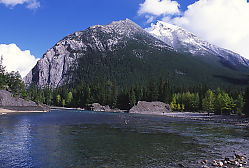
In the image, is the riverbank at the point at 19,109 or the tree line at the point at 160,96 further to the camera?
the tree line at the point at 160,96

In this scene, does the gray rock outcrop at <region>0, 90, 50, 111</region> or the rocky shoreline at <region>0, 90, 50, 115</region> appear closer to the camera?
the rocky shoreline at <region>0, 90, 50, 115</region>

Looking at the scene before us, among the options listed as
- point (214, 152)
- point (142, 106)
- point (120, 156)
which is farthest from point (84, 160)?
point (142, 106)

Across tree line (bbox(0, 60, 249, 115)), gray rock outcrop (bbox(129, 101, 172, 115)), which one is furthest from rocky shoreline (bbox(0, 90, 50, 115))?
gray rock outcrop (bbox(129, 101, 172, 115))

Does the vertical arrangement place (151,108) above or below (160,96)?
below

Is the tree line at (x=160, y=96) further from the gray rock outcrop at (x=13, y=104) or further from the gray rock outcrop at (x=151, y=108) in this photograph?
the gray rock outcrop at (x=13, y=104)

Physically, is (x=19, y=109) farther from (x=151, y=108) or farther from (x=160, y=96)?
(x=160, y=96)

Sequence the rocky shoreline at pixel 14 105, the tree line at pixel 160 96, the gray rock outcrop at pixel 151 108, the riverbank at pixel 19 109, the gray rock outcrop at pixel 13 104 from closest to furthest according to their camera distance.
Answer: the riverbank at pixel 19 109 → the rocky shoreline at pixel 14 105 → the gray rock outcrop at pixel 13 104 → the tree line at pixel 160 96 → the gray rock outcrop at pixel 151 108

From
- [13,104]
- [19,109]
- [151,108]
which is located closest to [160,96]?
[151,108]

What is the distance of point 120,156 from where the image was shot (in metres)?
24.0

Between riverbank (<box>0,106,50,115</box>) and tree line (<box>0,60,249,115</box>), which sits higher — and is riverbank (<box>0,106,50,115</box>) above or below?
below

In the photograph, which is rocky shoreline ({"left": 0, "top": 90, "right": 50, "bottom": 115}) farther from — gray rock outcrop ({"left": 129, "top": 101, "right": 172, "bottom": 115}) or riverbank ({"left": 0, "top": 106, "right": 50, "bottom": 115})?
gray rock outcrop ({"left": 129, "top": 101, "right": 172, "bottom": 115})

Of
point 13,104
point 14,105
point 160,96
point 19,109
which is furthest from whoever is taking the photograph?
point 160,96

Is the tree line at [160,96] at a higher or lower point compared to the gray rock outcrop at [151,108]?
higher

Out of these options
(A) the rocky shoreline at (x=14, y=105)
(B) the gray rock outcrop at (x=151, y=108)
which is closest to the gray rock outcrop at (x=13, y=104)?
(A) the rocky shoreline at (x=14, y=105)
